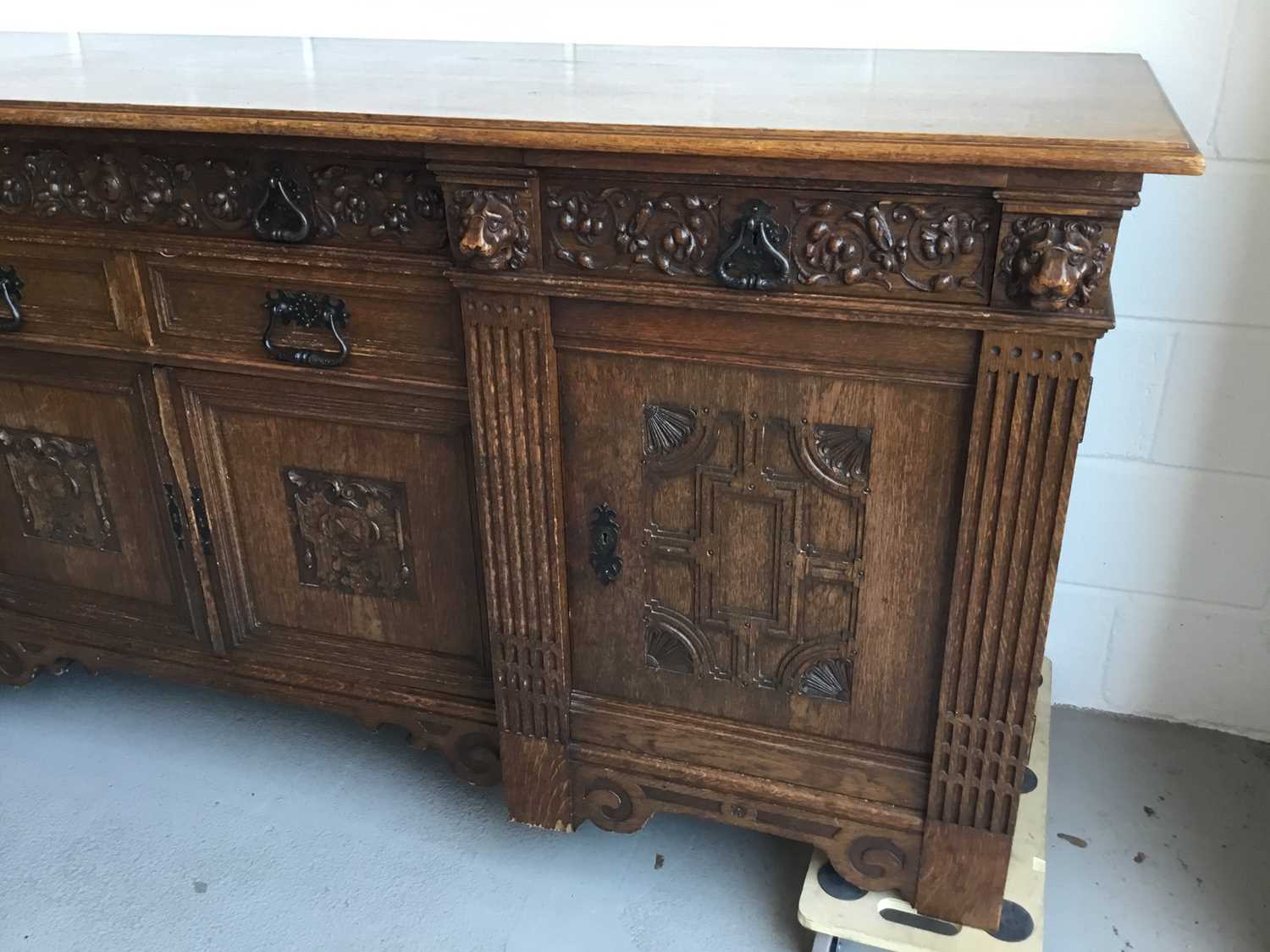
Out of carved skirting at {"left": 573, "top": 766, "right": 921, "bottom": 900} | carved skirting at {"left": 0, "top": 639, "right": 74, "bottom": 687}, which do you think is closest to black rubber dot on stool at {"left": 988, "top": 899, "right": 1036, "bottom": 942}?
carved skirting at {"left": 573, "top": 766, "right": 921, "bottom": 900}

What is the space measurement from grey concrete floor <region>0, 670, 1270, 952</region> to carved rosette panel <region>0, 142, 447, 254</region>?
0.85 meters

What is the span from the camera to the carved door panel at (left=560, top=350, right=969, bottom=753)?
1.17m

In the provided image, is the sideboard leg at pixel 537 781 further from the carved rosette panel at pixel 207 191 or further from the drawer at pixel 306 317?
the carved rosette panel at pixel 207 191

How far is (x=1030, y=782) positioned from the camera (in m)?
1.52

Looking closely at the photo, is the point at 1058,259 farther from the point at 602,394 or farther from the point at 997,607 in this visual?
the point at 602,394

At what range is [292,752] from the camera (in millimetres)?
1755

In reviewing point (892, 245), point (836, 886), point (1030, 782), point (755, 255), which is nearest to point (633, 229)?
point (755, 255)

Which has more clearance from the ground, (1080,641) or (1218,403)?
(1218,403)

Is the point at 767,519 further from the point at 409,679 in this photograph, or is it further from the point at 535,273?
the point at 409,679

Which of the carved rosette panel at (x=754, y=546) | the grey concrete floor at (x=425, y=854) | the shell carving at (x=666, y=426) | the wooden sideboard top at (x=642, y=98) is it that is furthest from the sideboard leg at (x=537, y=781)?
the wooden sideboard top at (x=642, y=98)

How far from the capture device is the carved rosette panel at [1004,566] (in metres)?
1.07

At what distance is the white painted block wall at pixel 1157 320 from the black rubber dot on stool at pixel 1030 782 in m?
0.33

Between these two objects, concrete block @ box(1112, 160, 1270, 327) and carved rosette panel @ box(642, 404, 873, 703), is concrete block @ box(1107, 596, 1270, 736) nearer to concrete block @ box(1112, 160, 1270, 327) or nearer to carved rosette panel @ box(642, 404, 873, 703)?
concrete block @ box(1112, 160, 1270, 327)

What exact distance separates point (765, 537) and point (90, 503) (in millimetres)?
1007
